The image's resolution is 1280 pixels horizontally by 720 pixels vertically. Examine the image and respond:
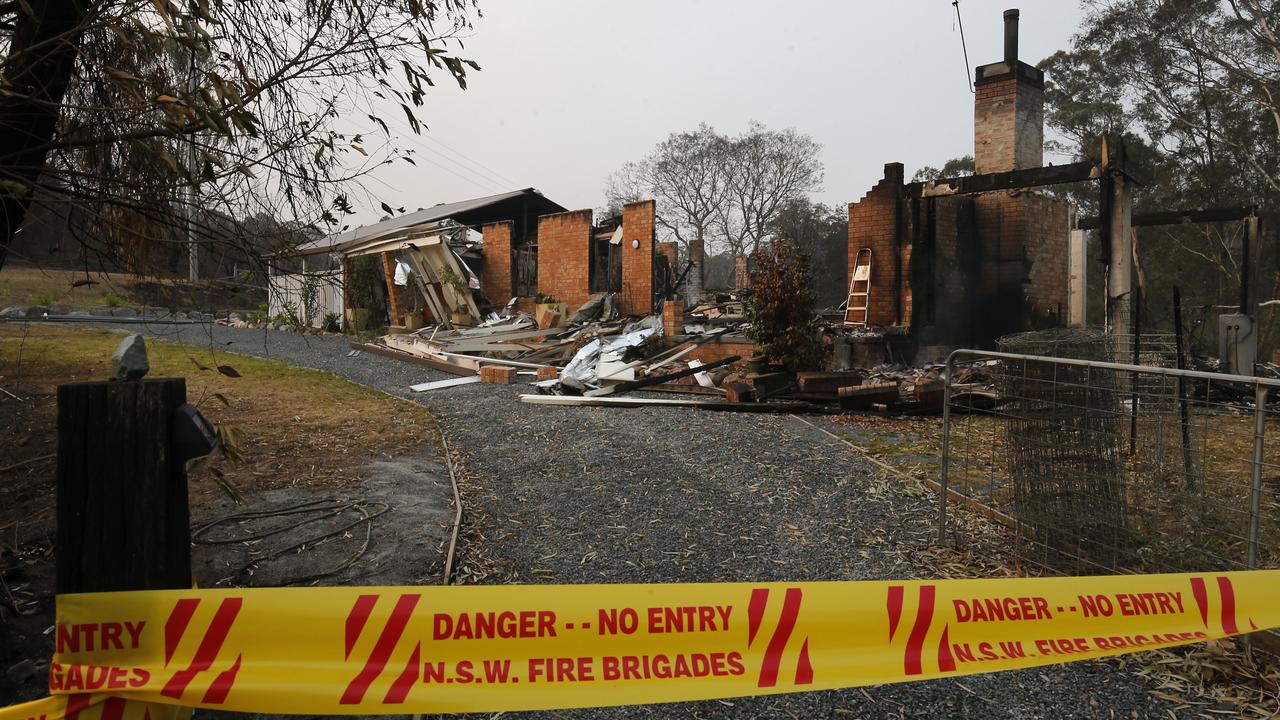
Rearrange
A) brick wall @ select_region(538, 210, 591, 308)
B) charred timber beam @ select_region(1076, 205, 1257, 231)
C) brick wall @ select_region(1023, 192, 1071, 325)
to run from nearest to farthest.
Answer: charred timber beam @ select_region(1076, 205, 1257, 231), brick wall @ select_region(1023, 192, 1071, 325), brick wall @ select_region(538, 210, 591, 308)

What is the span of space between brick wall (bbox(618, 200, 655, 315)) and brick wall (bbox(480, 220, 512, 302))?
4.99 meters

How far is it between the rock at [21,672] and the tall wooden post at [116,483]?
1.52 metres

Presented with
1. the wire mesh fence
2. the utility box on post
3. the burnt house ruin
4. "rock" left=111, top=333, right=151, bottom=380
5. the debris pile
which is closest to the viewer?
"rock" left=111, top=333, right=151, bottom=380

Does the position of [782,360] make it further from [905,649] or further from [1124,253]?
[905,649]

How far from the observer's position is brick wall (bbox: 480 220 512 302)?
20266 millimetres

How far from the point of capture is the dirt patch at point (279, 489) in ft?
12.0

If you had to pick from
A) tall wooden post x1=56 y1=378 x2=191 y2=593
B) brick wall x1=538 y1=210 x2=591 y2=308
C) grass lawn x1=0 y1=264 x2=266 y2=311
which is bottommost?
tall wooden post x1=56 y1=378 x2=191 y2=593

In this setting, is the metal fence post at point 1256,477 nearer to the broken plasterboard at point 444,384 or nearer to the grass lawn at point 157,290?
the grass lawn at point 157,290

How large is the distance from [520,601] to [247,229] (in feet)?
7.47

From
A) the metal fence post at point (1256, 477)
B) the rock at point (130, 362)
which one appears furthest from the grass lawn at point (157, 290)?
the metal fence post at point (1256, 477)

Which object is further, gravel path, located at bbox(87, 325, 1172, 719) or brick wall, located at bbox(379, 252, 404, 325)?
brick wall, located at bbox(379, 252, 404, 325)

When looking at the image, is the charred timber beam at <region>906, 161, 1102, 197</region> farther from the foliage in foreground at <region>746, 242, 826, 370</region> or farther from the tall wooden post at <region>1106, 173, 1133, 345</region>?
the foliage in foreground at <region>746, 242, 826, 370</region>

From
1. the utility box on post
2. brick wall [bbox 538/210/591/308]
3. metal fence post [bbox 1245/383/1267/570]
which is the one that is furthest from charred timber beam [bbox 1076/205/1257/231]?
brick wall [bbox 538/210/591/308]

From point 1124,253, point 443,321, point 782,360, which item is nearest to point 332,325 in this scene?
point 443,321
